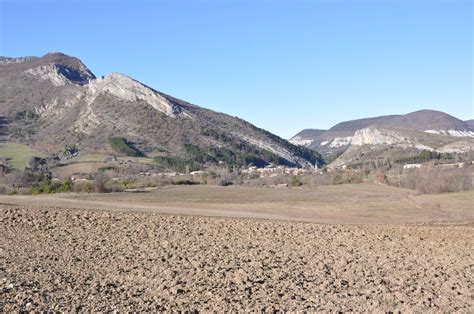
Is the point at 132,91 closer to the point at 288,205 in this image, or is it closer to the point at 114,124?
the point at 114,124

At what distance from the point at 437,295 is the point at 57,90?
193518 millimetres

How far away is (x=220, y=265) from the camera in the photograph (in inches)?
702

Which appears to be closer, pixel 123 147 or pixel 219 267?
pixel 219 267

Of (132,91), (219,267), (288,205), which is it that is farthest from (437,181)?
(132,91)

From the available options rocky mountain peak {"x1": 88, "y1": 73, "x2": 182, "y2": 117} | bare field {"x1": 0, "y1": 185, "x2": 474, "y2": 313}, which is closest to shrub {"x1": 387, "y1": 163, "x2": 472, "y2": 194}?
bare field {"x1": 0, "y1": 185, "x2": 474, "y2": 313}

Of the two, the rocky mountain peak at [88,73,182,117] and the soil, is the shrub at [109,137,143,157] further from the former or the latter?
the soil

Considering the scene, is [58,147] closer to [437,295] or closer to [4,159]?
[4,159]

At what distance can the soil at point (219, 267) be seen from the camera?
12836 millimetres

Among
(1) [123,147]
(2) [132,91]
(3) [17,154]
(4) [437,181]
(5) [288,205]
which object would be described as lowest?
(5) [288,205]

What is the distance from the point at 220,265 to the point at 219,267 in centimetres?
44

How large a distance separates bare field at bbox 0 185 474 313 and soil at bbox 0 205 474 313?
0.14ft

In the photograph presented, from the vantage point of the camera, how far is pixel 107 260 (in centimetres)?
1803

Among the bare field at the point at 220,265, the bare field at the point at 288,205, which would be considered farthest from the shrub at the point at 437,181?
the bare field at the point at 220,265

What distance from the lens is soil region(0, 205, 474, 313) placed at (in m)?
12.8
